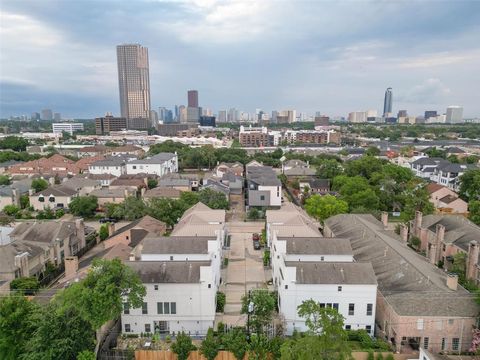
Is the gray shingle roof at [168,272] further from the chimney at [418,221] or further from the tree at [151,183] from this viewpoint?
the tree at [151,183]

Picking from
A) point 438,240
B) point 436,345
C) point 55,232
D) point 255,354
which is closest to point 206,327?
point 255,354

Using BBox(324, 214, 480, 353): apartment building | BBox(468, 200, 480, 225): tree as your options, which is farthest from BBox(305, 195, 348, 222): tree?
BBox(324, 214, 480, 353): apartment building

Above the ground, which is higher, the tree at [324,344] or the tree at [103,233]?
the tree at [324,344]

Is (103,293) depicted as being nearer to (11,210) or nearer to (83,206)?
(83,206)

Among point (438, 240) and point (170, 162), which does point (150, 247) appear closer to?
point (438, 240)

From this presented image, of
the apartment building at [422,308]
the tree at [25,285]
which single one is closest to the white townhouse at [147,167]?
the tree at [25,285]

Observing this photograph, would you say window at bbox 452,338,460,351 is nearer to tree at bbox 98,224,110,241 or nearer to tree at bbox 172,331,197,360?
tree at bbox 172,331,197,360

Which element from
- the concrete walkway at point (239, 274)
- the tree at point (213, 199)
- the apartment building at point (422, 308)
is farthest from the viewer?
the tree at point (213, 199)
